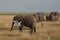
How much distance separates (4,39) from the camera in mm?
16781

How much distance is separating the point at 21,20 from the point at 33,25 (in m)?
1.25

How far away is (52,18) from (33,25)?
1720 centimetres

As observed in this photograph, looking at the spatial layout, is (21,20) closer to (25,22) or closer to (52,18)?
(25,22)

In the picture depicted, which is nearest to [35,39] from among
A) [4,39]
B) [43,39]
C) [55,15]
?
[43,39]

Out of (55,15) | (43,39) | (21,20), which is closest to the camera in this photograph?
(43,39)

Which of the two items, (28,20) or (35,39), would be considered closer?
(35,39)

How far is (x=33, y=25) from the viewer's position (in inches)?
831

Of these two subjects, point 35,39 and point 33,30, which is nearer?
point 35,39

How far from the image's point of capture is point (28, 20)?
20562 mm

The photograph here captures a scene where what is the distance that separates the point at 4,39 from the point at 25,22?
4.11 metres

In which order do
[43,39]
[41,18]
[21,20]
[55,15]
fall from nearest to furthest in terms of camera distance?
[43,39]
[21,20]
[41,18]
[55,15]

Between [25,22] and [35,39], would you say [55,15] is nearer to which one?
[25,22]

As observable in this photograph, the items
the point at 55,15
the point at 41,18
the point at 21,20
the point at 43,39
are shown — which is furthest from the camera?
the point at 55,15

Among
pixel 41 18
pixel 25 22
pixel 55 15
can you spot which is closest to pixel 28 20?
pixel 25 22
